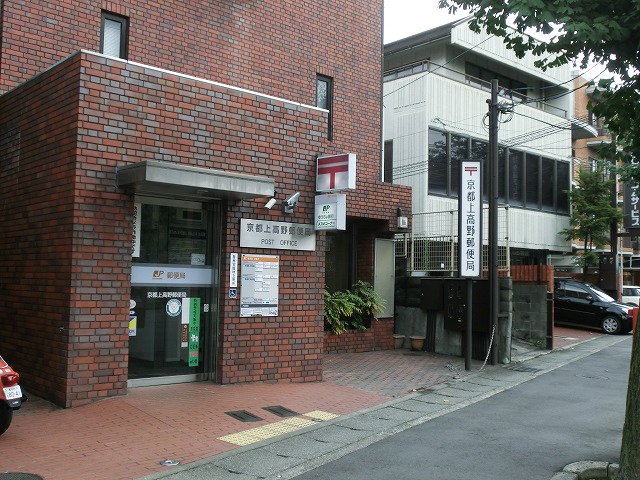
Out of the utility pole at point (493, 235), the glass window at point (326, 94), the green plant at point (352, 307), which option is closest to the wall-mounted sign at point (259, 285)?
the green plant at point (352, 307)

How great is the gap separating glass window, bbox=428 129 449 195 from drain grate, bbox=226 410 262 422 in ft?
41.4

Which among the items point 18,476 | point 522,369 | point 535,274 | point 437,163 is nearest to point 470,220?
point 522,369

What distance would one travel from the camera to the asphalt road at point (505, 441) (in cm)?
625

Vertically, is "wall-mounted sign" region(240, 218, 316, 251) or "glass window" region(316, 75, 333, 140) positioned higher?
"glass window" region(316, 75, 333, 140)

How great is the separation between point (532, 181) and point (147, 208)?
17511mm

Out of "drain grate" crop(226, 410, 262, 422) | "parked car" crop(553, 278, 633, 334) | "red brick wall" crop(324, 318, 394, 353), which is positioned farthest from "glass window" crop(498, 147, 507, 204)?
"drain grate" crop(226, 410, 262, 422)

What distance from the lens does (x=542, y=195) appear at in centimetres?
2398

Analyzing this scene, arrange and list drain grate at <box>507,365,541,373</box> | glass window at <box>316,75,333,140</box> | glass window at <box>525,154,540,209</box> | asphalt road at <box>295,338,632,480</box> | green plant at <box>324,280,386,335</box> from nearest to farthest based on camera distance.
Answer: asphalt road at <box>295,338,632,480</box> < drain grate at <box>507,365,541,373</box> < green plant at <box>324,280,386,335</box> < glass window at <box>316,75,333,140</box> < glass window at <box>525,154,540,209</box>

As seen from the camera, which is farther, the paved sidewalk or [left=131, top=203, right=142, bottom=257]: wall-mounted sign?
[left=131, top=203, right=142, bottom=257]: wall-mounted sign

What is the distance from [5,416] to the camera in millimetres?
6766

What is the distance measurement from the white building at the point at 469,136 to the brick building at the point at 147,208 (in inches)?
266

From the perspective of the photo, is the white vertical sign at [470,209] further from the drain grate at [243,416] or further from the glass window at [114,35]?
the glass window at [114,35]

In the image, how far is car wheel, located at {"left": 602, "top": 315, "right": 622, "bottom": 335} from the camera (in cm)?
1981

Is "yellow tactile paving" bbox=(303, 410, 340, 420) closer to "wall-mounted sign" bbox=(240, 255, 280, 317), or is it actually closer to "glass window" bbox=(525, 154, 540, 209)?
"wall-mounted sign" bbox=(240, 255, 280, 317)
